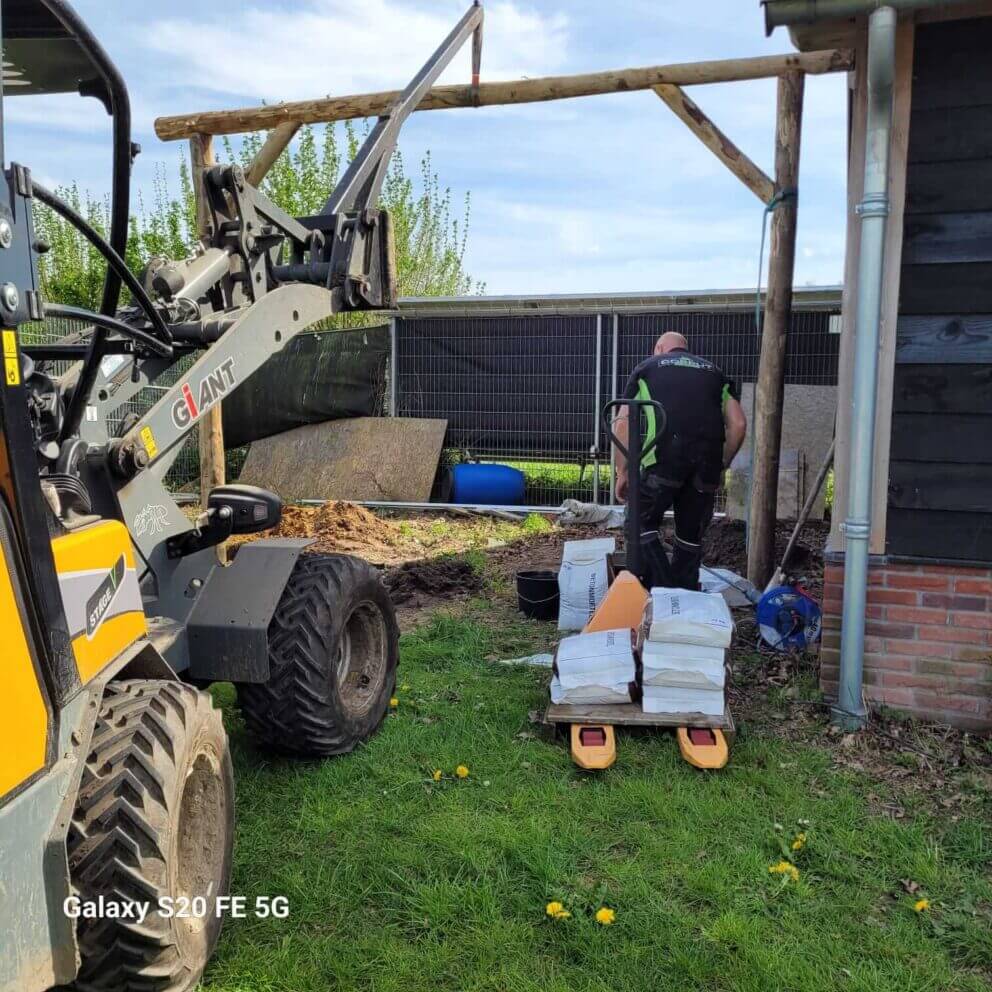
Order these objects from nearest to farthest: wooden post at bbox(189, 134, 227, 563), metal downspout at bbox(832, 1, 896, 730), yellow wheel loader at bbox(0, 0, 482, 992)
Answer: yellow wheel loader at bbox(0, 0, 482, 992) → metal downspout at bbox(832, 1, 896, 730) → wooden post at bbox(189, 134, 227, 563)

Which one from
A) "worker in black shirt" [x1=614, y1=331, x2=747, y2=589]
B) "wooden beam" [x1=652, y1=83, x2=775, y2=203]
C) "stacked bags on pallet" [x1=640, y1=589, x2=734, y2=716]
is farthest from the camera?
"wooden beam" [x1=652, y1=83, x2=775, y2=203]

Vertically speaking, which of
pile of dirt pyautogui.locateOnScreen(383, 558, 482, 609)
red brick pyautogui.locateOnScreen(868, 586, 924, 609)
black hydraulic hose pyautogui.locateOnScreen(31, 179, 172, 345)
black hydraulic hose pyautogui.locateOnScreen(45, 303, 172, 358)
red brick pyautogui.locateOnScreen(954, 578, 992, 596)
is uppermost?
black hydraulic hose pyautogui.locateOnScreen(31, 179, 172, 345)

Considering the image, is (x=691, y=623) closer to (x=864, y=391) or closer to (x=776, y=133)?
(x=864, y=391)

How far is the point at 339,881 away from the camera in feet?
9.74

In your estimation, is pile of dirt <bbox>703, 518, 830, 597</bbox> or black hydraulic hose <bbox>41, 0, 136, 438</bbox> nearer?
black hydraulic hose <bbox>41, 0, 136, 438</bbox>

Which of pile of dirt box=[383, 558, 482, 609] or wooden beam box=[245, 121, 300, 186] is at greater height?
wooden beam box=[245, 121, 300, 186]

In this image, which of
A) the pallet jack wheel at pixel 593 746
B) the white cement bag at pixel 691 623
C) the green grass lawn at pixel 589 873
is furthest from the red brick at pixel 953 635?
the pallet jack wheel at pixel 593 746

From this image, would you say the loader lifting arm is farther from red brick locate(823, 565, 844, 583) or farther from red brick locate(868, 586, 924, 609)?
red brick locate(868, 586, 924, 609)

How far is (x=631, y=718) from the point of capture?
3895 millimetres

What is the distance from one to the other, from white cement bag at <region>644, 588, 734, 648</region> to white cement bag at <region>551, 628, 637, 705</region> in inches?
6.2

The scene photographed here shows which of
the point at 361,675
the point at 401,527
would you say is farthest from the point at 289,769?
the point at 401,527

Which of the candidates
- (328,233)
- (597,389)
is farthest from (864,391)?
(597,389)

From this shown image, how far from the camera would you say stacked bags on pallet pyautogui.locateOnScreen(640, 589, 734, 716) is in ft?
12.8

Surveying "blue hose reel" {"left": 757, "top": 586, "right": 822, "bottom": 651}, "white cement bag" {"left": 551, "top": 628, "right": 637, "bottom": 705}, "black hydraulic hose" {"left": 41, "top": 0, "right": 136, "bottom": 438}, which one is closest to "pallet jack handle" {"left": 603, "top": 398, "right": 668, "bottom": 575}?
"blue hose reel" {"left": 757, "top": 586, "right": 822, "bottom": 651}
